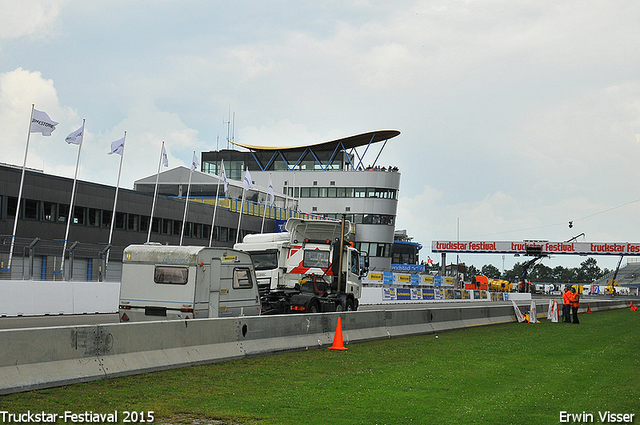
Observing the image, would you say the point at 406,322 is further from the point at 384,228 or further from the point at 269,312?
the point at 384,228

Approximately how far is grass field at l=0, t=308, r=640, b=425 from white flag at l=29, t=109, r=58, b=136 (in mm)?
22713

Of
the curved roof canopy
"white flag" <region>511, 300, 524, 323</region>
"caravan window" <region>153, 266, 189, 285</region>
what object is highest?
the curved roof canopy

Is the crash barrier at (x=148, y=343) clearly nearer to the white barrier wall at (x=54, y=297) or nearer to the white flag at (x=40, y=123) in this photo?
the white barrier wall at (x=54, y=297)

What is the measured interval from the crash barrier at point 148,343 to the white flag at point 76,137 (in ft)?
80.0

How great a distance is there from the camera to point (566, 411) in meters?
8.27

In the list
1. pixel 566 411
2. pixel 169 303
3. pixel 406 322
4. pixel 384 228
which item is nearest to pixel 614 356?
pixel 406 322

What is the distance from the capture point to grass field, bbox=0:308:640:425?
7.77 meters

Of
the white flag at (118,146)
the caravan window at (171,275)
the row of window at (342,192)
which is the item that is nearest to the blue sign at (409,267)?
the row of window at (342,192)

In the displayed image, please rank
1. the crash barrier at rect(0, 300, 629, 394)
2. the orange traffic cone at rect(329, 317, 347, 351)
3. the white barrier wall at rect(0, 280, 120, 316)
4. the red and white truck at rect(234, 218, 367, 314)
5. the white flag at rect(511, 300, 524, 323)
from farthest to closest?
the white flag at rect(511, 300, 524, 323) → the white barrier wall at rect(0, 280, 120, 316) → the red and white truck at rect(234, 218, 367, 314) → the orange traffic cone at rect(329, 317, 347, 351) → the crash barrier at rect(0, 300, 629, 394)

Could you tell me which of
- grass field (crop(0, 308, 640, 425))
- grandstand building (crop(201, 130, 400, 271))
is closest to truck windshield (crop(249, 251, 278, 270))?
grass field (crop(0, 308, 640, 425))

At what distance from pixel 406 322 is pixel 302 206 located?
7833cm

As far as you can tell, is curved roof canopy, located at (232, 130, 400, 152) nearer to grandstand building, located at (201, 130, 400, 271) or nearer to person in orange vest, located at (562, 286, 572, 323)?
grandstand building, located at (201, 130, 400, 271)

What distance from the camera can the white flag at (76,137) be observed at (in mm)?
36125

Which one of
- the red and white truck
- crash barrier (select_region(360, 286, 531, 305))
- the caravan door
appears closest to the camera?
the caravan door
